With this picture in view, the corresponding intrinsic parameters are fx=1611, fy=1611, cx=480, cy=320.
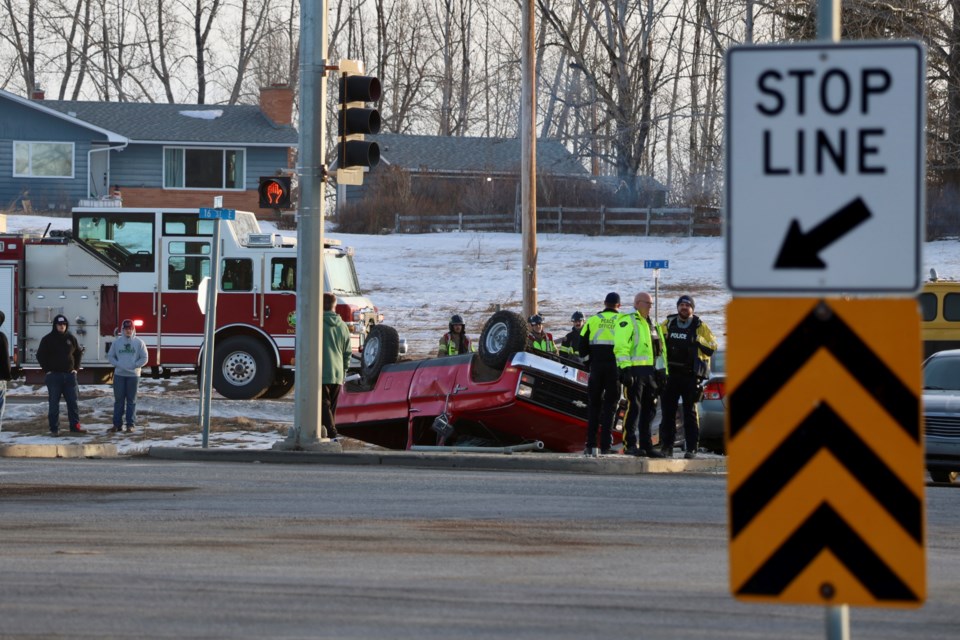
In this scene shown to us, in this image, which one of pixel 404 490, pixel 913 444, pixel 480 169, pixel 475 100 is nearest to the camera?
pixel 913 444

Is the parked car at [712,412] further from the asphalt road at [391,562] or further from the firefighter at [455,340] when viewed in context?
the asphalt road at [391,562]

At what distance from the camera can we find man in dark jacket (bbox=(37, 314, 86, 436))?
2169cm

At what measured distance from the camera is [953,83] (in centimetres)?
4031

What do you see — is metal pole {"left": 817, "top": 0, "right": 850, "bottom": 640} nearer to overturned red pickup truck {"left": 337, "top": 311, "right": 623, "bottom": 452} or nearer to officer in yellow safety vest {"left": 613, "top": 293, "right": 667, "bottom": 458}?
officer in yellow safety vest {"left": 613, "top": 293, "right": 667, "bottom": 458}

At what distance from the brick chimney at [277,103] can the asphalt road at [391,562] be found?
3870 cm

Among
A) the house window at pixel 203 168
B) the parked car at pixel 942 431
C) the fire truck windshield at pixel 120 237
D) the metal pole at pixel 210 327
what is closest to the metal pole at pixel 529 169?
the fire truck windshield at pixel 120 237

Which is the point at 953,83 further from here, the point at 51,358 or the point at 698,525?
the point at 698,525

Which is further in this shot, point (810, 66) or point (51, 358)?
point (51, 358)

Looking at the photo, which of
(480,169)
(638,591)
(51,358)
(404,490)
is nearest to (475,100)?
(480,169)

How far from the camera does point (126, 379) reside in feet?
72.3

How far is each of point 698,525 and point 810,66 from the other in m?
7.07

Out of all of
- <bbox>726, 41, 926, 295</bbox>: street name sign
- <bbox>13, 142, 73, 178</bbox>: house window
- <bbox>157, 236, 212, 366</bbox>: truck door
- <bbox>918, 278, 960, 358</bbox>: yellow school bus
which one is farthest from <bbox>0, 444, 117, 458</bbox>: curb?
<bbox>13, 142, 73, 178</bbox>: house window

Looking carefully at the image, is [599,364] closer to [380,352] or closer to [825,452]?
[380,352]

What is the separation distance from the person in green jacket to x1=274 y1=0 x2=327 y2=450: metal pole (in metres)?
2.27
